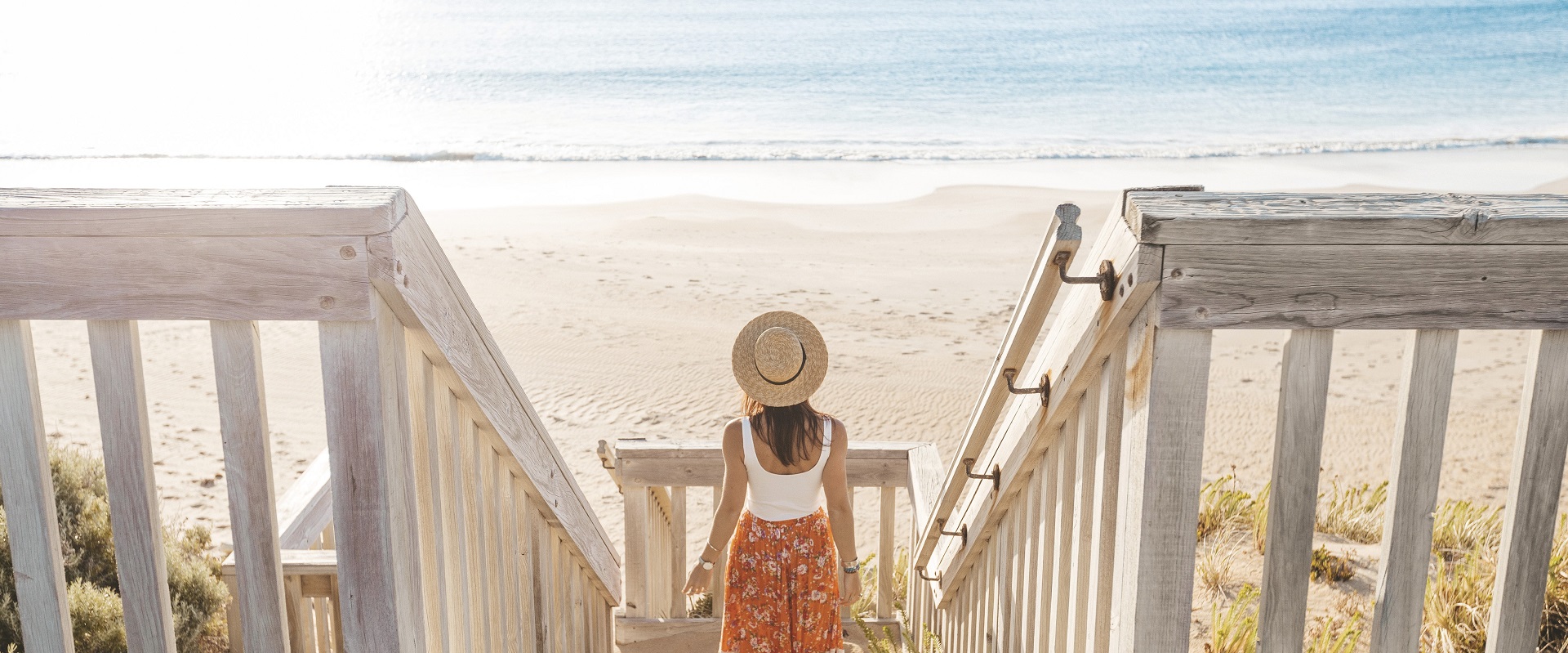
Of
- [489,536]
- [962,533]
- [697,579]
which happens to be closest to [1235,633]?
[962,533]

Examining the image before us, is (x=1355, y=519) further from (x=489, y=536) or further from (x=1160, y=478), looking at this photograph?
(x=489, y=536)

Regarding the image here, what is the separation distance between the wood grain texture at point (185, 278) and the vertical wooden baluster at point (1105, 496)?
3.98 feet

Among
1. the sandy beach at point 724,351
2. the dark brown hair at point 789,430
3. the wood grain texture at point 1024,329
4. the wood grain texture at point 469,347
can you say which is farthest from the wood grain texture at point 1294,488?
the sandy beach at point 724,351

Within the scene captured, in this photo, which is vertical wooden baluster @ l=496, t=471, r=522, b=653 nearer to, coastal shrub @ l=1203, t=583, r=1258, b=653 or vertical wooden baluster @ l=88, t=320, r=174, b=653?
vertical wooden baluster @ l=88, t=320, r=174, b=653

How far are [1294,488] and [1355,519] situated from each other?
13.0ft

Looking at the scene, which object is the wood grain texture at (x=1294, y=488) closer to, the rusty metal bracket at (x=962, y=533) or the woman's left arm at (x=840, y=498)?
the rusty metal bracket at (x=962, y=533)

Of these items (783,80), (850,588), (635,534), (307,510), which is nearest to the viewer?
(307,510)

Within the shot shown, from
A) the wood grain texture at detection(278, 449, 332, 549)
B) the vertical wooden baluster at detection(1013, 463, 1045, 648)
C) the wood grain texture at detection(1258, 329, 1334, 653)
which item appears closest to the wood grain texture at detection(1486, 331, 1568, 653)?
the wood grain texture at detection(1258, 329, 1334, 653)

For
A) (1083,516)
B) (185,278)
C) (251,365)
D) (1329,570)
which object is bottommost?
(1329,570)

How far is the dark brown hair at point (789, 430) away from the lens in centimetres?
331

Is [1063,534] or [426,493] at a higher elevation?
[426,493]

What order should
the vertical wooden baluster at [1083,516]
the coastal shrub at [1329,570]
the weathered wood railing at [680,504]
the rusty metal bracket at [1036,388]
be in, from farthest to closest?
the coastal shrub at [1329,570] → the weathered wood railing at [680,504] → the rusty metal bracket at [1036,388] → the vertical wooden baluster at [1083,516]

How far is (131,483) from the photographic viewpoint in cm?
158

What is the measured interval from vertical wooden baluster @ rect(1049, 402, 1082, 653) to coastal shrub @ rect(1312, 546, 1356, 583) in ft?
8.49
